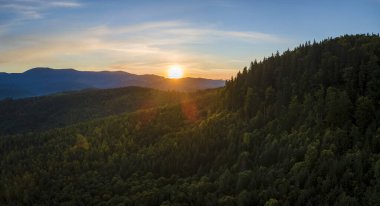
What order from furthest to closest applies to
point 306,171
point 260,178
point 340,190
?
point 260,178, point 306,171, point 340,190

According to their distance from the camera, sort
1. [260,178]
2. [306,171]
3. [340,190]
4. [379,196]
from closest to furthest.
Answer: [379,196] < [340,190] < [306,171] < [260,178]

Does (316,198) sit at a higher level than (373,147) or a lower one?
lower

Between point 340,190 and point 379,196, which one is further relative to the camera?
point 340,190

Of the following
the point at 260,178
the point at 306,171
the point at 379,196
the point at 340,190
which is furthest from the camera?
the point at 260,178

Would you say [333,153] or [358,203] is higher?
[333,153]

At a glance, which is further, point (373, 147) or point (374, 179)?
point (373, 147)

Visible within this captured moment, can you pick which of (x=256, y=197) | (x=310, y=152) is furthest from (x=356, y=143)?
(x=256, y=197)

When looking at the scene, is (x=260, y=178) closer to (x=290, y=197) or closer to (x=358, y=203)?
(x=290, y=197)

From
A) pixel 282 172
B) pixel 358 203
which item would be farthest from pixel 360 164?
pixel 282 172

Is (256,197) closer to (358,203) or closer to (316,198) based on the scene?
(316,198)
